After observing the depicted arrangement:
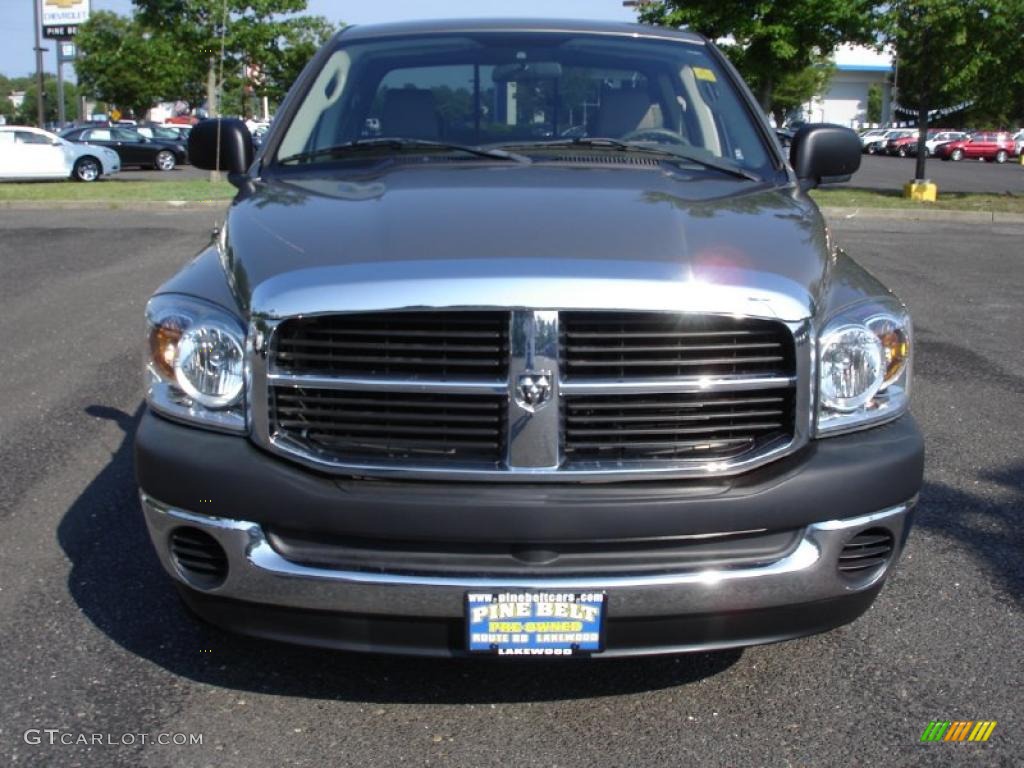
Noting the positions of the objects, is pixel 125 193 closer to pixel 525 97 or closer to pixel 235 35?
pixel 235 35

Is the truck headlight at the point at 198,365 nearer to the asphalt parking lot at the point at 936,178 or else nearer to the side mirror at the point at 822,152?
the side mirror at the point at 822,152

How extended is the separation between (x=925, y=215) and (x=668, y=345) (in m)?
16.5

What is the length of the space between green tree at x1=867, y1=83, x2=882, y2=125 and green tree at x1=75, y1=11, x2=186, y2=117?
58582 mm

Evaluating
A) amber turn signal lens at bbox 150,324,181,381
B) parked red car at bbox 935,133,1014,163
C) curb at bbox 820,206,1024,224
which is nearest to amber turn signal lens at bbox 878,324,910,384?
amber turn signal lens at bbox 150,324,181,381

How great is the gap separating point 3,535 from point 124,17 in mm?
51682

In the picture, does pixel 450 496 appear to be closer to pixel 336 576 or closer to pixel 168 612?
pixel 336 576

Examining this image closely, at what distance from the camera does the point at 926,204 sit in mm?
19844

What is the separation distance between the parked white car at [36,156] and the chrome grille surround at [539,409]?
28.9 m

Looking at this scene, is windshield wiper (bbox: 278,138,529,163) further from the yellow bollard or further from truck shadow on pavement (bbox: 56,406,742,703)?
the yellow bollard

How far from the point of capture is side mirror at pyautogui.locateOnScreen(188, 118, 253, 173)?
444cm

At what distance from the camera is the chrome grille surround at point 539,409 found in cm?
287

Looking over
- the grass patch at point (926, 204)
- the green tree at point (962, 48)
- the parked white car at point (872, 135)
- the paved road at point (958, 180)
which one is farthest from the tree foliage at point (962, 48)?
the parked white car at point (872, 135)

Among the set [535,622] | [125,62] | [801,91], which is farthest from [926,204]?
[801,91]

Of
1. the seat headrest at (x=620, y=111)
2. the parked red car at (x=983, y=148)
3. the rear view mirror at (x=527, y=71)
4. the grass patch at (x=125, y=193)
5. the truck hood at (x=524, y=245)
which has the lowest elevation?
the parked red car at (x=983, y=148)
